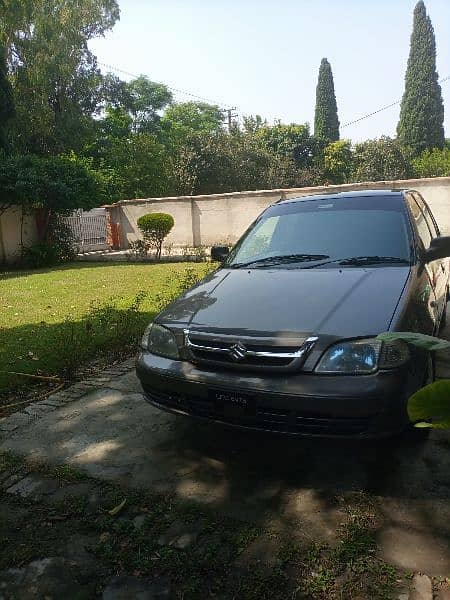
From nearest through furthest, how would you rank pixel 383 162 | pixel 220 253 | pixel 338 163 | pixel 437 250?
1. pixel 437 250
2. pixel 220 253
3. pixel 383 162
4. pixel 338 163

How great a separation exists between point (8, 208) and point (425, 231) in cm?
1385

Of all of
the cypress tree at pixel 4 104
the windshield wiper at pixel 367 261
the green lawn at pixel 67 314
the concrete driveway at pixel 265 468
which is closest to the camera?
the concrete driveway at pixel 265 468

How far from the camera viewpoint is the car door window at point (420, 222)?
392 cm

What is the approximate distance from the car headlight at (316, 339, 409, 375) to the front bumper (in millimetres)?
40

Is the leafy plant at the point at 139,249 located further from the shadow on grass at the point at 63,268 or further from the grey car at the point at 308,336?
the grey car at the point at 308,336

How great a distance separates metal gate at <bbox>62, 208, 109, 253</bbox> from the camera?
1878 centimetres

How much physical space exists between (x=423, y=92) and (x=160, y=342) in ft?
135

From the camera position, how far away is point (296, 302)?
9.34 ft

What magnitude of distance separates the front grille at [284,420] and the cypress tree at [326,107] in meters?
43.4

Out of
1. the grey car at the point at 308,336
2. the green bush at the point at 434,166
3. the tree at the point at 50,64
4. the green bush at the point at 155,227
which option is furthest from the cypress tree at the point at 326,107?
the grey car at the point at 308,336

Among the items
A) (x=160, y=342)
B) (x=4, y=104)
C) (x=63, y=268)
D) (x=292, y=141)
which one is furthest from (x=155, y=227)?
(x=292, y=141)

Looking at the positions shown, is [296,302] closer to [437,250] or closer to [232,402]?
[232,402]

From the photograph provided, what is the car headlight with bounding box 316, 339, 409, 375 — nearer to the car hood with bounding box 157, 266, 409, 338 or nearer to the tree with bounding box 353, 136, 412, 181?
the car hood with bounding box 157, 266, 409, 338

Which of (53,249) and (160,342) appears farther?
(53,249)
